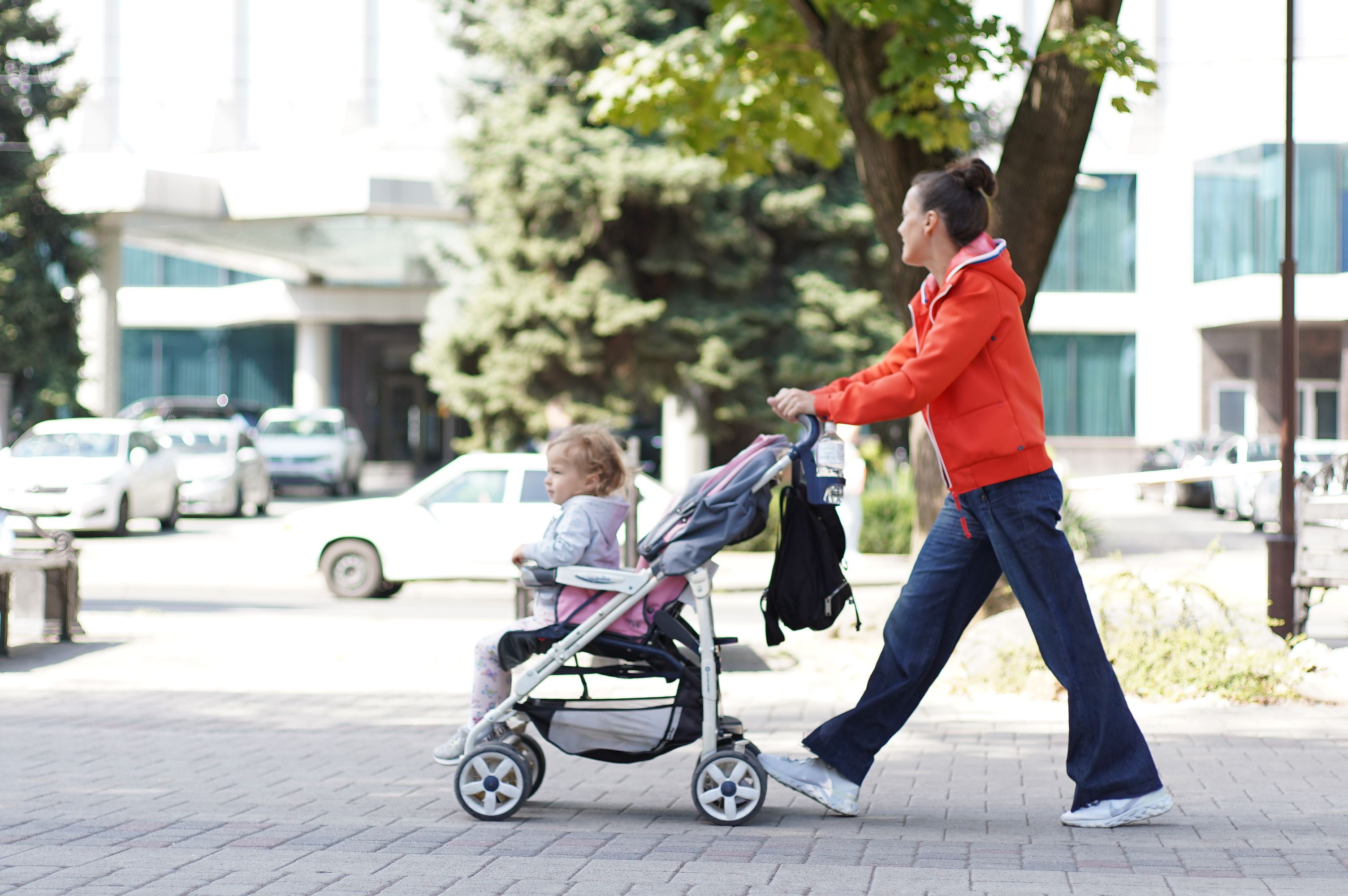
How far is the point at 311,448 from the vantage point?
109ft

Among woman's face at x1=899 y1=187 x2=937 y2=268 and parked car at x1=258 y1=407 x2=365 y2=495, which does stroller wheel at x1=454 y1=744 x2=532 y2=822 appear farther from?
parked car at x1=258 y1=407 x2=365 y2=495

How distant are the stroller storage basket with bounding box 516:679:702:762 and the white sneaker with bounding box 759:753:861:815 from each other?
0.28 metres

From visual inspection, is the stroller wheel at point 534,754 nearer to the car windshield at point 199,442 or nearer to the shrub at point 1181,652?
the shrub at point 1181,652

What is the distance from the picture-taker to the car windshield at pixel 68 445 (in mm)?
21016

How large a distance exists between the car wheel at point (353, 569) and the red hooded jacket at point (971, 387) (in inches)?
403

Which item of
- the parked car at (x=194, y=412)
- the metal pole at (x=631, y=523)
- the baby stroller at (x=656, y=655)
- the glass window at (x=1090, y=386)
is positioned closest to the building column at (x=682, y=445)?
the metal pole at (x=631, y=523)

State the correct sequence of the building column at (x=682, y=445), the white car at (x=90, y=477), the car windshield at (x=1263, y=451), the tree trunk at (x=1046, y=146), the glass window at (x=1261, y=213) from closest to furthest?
the tree trunk at (x=1046, y=146), the white car at (x=90, y=477), the building column at (x=682, y=445), the car windshield at (x=1263, y=451), the glass window at (x=1261, y=213)

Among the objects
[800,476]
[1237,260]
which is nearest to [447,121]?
[800,476]

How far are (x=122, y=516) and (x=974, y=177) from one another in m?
17.8

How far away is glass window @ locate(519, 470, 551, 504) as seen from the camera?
579 inches

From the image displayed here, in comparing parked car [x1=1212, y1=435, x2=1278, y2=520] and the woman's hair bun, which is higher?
the woman's hair bun

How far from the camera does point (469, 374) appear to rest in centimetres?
2394

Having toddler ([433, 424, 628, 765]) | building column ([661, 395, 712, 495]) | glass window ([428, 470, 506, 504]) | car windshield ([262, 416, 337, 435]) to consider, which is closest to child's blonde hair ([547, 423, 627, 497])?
toddler ([433, 424, 628, 765])

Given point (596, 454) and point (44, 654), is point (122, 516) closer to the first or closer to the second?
point (44, 654)
